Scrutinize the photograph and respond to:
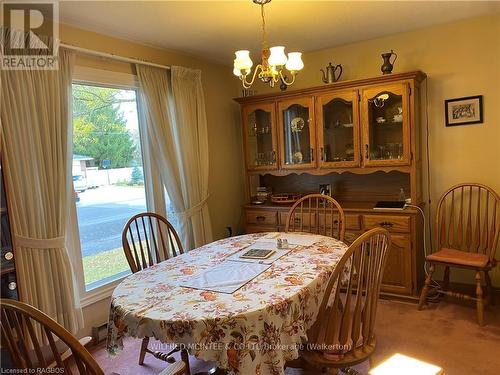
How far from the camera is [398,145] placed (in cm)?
309

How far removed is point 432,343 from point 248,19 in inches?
100

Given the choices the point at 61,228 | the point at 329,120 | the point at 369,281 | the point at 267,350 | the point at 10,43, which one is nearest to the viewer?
the point at 267,350

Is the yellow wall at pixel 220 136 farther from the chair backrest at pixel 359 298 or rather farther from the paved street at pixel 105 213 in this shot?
the chair backrest at pixel 359 298

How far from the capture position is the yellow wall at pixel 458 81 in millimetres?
2949

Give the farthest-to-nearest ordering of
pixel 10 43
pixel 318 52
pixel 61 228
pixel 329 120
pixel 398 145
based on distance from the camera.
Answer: pixel 318 52, pixel 329 120, pixel 398 145, pixel 61 228, pixel 10 43

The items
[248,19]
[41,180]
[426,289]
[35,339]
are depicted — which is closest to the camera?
[35,339]

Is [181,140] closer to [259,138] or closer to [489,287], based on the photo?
[259,138]

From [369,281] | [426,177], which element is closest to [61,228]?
[369,281]

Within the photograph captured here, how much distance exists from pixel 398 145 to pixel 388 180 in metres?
0.44

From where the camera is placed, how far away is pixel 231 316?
1.39m

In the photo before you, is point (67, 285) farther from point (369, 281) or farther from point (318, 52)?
point (318, 52)

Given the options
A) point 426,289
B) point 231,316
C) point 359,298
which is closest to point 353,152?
point 426,289

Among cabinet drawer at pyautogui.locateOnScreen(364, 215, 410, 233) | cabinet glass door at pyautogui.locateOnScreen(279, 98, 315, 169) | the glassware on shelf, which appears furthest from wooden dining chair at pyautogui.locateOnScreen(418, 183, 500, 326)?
cabinet glass door at pyautogui.locateOnScreen(279, 98, 315, 169)

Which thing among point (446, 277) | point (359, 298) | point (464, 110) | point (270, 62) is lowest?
point (446, 277)
